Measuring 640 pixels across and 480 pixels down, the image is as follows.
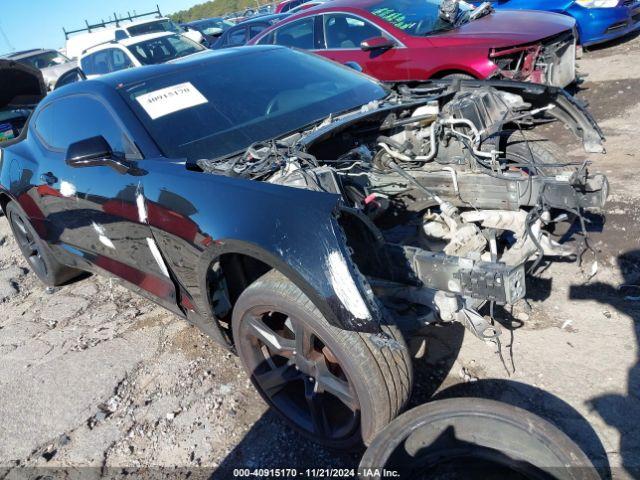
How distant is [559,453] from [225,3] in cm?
5272

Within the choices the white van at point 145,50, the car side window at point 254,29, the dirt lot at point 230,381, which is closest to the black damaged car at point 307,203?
the dirt lot at point 230,381

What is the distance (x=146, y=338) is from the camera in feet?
11.1

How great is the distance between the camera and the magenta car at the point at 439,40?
17.1 ft

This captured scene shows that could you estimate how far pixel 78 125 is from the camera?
322 centimetres

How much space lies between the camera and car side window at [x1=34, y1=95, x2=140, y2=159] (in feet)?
9.28

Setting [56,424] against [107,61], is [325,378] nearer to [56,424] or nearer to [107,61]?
[56,424]

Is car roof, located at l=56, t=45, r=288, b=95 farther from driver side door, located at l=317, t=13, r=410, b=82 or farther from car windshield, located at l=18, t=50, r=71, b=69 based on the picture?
car windshield, located at l=18, t=50, r=71, b=69

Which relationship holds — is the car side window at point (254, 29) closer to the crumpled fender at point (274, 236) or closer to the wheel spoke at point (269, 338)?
the crumpled fender at point (274, 236)

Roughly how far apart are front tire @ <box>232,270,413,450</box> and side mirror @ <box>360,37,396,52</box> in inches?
168

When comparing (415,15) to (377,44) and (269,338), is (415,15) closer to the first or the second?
(377,44)

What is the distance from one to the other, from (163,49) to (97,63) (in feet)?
5.03

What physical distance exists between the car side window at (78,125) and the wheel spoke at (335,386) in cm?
148

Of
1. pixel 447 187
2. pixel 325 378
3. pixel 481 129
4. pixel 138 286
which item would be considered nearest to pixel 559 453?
pixel 325 378

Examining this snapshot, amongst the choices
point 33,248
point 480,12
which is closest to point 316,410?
point 33,248
